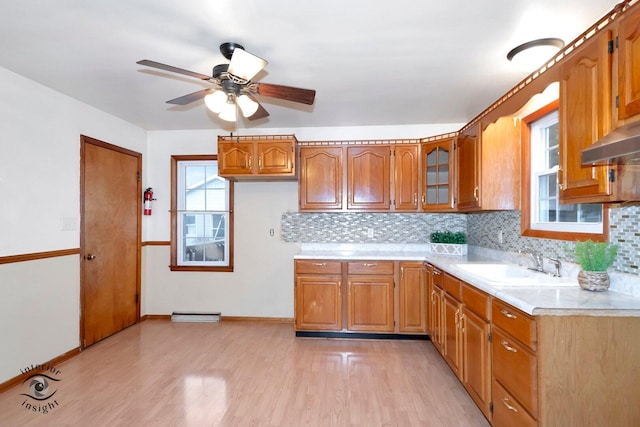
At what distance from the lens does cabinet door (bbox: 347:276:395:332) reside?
345 centimetres

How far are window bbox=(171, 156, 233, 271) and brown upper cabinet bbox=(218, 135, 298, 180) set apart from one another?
0.60 m

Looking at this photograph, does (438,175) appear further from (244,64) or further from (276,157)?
(244,64)

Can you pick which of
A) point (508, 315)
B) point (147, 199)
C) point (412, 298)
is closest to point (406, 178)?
point (412, 298)

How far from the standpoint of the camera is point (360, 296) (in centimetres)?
348

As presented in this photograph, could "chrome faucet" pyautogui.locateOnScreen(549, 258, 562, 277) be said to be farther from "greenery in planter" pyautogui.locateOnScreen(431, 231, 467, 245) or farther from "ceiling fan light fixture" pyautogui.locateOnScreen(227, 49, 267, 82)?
"ceiling fan light fixture" pyautogui.locateOnScreen(227, 49, 267, 82)

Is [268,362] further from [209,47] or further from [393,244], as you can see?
[209,47]

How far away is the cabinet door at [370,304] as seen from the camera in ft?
11.3

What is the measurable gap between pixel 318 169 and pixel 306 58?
1567 millimetres

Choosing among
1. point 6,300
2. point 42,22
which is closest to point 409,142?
point 42,22

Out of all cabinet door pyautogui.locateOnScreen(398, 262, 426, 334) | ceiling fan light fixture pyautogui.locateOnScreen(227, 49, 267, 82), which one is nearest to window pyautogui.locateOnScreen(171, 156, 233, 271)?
cabinet door pyautogui.locateOnScreen(398, 262, 426, 334)

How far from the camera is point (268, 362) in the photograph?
9.71 feet

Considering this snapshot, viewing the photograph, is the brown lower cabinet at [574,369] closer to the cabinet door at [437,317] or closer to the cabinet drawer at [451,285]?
the cabinet drawer at [451,285]

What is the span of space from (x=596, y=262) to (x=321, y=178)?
259 centimetres

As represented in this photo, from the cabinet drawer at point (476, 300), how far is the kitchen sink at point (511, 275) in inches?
4.6
